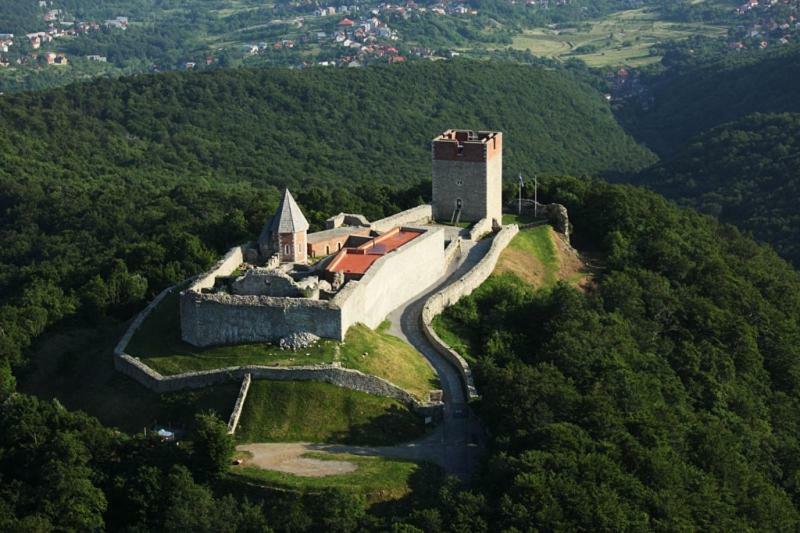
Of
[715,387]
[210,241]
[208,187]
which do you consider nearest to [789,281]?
[715,387]

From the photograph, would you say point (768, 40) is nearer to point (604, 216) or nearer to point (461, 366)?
point (604, 216)

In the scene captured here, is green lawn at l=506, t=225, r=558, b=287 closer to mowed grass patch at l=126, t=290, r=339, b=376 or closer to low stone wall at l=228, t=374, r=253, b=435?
mowed grass patch at l=126, t=290, r=339, b=376

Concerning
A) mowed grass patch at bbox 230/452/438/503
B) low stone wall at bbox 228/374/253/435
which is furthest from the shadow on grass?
low stone wall at bbox 228/374/253/435

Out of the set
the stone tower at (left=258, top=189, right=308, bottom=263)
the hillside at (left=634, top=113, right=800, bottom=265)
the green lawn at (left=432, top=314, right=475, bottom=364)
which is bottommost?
the hillside at (left=634, top=113, right=800, bottom=265)

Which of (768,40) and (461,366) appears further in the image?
(768,40)

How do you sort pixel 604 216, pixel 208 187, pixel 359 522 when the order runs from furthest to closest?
pixel 208 187 < pixel 604 216 < pixel 359 522

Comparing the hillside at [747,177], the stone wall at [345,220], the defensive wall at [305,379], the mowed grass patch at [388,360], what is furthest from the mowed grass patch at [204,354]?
the hillside at [747,177]

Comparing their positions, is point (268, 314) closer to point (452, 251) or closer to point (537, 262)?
point (452, 251)
